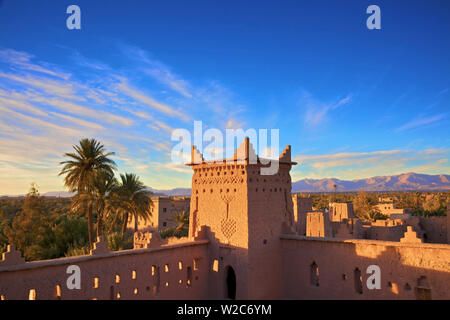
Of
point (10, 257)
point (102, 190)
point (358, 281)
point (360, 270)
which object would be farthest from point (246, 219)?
point (102, 190)

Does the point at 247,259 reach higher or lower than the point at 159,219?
higher

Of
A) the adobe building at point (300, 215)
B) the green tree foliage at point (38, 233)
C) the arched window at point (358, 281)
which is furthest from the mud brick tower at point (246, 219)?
the adobe building at point (300, 215)

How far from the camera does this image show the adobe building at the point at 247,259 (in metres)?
10.4

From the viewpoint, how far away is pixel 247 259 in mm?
13609

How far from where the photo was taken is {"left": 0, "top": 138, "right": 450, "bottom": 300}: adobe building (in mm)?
10438

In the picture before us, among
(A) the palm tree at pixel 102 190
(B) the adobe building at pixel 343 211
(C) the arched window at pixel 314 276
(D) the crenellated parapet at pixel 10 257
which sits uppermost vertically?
(A) the palm tree at pixel 102 190

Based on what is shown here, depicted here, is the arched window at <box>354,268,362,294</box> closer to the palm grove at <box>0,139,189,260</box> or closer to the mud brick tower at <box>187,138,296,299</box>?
the mud brick tower at <box>187,138,296,299</box>

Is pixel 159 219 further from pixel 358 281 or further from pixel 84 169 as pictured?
pixel 358 281

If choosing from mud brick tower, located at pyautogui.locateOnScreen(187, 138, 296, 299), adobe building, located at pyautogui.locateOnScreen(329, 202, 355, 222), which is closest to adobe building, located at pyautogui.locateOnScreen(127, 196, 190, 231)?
adobe building, located at pyautogui.locateOnScreen(329, 202, 355, 222)

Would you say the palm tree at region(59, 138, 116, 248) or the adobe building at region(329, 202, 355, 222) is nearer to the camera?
the palm tree at region(59, 138, 116, 248)

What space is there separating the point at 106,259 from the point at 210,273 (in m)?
5.39

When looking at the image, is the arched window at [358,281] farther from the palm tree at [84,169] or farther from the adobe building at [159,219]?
the adobe building at [159,219]
